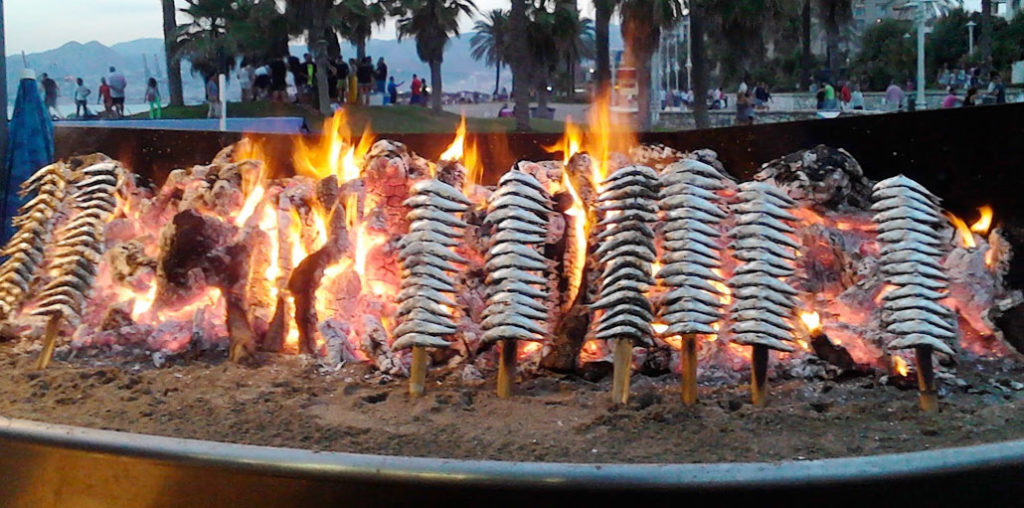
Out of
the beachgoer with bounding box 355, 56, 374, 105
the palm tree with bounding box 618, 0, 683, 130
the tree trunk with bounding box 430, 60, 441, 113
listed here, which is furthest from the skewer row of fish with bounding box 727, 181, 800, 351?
the tree trunk with bounding box 430, 60, 441, 113

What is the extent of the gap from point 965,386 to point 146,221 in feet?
11.2

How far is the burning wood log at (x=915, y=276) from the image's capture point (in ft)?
9.73

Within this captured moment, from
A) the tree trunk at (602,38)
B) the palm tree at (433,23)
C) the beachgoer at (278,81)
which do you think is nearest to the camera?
the beachgoer at (278,81)

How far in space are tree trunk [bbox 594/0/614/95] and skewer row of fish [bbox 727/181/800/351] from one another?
24.7 metres

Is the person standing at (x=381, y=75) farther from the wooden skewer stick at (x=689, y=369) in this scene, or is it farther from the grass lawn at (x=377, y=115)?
the wooden skewer stick at (x=689, y=369)

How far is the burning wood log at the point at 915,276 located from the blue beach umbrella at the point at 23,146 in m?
4.14

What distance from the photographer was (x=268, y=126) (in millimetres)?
9164

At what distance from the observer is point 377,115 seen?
90.9 feet

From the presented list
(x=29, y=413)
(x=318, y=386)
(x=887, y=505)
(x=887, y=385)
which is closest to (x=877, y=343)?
(x=887, y=385)

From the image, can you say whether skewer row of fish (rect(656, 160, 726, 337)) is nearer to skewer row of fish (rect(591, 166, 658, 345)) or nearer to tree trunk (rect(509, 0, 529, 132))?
skewer row of fish (rect(591, 166, 658, 345))

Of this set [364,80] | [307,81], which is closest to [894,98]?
[364,80]

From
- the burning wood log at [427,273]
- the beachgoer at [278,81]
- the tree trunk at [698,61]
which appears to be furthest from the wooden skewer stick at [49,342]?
the tree trunk at [698,61]

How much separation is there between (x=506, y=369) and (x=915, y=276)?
→ 135 centimetres

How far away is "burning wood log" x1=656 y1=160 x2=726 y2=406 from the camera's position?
3.04m
